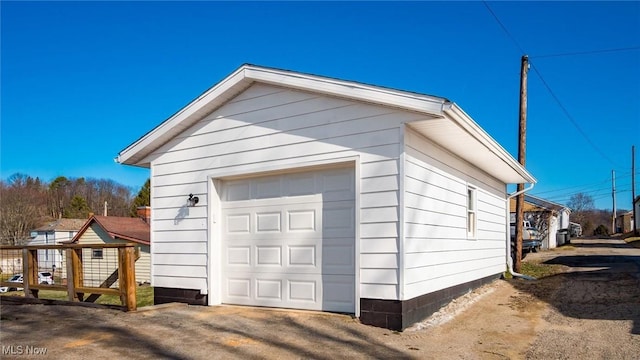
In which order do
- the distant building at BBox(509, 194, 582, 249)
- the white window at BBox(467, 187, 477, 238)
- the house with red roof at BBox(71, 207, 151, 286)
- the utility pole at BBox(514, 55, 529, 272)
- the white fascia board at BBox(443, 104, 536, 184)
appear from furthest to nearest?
the distant building at BBox(509, 194, 582, 249) < the house with red roof at BBox(71, 207, 151, 286) < the utility pole at BBox(514, 55, 529, 272) < the white window at BBox(467, 187, 477, 238) < the white fascia board at BBox(443, 104, 536, 184)

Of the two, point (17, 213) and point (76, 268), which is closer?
point (76, 268)

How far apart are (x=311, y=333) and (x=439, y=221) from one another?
292 cm

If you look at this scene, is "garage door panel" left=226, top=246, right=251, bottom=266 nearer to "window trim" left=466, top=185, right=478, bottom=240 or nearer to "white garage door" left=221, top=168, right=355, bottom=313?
"white garage door" left=221, top=168, right=355, bottom=313

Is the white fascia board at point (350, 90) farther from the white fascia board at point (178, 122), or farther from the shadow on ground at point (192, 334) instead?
the shadow on ground at point (192, 334)

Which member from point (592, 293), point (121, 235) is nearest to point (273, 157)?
point (592, 293)

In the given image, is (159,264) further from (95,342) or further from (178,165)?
(95,342)

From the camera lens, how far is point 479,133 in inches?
301

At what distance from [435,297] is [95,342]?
4.66 metres

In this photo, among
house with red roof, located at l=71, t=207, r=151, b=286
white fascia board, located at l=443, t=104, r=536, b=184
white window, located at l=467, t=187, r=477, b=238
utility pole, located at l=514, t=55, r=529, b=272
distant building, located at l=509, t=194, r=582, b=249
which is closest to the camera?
white fascia board, located at l=443, t=104, r=536, b=184

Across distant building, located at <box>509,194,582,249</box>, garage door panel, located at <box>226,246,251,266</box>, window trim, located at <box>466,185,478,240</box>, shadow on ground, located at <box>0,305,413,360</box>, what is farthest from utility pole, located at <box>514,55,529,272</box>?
distant building, located at <box>509,194,582,249</box>

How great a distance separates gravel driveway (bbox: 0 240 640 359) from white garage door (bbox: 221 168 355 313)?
1.03ft

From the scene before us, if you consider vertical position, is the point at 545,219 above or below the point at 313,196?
below

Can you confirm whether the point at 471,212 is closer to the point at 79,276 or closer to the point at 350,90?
the point at 350,90

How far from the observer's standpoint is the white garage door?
6.98 metres
